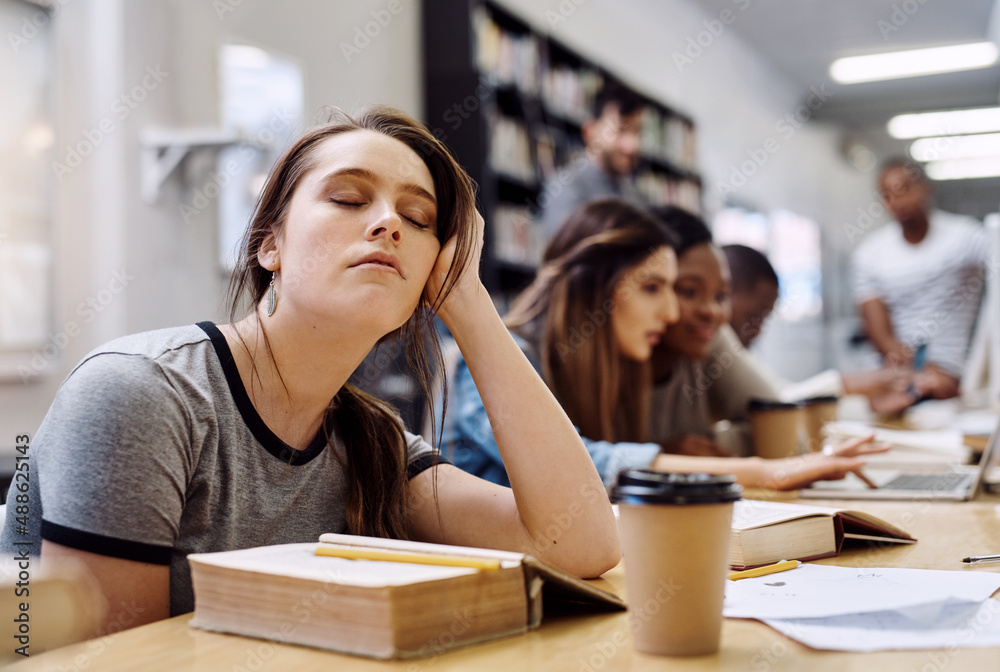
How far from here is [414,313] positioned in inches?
46.3

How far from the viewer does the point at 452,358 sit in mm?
1729

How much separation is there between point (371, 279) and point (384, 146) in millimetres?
202

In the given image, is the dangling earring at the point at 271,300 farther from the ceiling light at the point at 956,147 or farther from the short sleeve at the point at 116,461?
the ceiling light at the point at 956,147

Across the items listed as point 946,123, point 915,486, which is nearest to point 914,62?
point 946,123

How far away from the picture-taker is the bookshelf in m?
4.02

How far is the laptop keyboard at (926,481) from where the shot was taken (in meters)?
1.59

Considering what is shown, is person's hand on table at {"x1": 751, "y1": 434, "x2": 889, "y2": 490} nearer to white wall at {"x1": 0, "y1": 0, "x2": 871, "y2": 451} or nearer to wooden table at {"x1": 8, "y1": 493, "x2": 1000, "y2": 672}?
wooden table at {"x1": 8, "y1": 493, "x2": 1000, "y2": 672}

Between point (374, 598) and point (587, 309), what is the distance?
128cm

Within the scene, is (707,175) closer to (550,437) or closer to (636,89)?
(636,89)

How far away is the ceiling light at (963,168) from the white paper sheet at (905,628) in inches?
465

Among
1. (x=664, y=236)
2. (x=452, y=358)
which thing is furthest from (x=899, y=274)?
(x=452, y=358)

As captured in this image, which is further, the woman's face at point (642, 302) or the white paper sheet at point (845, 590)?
the woman's face at point (642, 302)

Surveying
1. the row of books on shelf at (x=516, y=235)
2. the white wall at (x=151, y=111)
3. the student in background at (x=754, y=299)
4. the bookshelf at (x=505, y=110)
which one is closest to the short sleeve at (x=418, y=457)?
the white wall at (x=151, y=111)

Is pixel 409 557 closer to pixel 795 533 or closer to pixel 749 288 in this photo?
pixel 795 533
